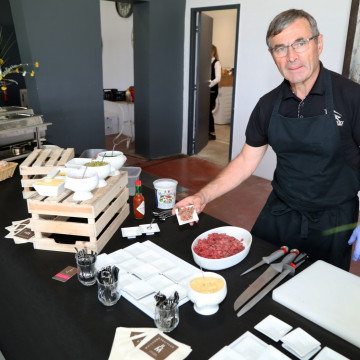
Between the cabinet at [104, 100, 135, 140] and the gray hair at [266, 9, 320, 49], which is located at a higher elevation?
the gray hair at [266, 9, 320, 49]

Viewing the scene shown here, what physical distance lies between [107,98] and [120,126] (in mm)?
795

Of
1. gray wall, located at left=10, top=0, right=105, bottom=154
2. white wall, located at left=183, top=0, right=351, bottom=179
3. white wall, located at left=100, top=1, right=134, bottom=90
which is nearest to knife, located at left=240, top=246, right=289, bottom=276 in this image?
white wall, located at left=183, top=0, right=351, bottom=179

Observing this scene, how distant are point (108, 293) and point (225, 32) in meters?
8.27

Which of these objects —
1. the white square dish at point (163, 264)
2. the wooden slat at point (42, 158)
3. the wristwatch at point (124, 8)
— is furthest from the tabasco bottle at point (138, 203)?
the wristwatch at point (124, 8)

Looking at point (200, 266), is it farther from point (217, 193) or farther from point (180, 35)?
point (180, 35)

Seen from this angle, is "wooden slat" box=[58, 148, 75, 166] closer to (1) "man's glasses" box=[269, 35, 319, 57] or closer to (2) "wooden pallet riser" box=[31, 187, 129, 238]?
(2) "wooden pallet riser" box=[31, 187, 129, 238]

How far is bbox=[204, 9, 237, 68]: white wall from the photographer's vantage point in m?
8.29

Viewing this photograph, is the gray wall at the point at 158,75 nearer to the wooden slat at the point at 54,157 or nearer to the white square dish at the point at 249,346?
the wooden slat at the point at 54,157

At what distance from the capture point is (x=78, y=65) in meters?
4.37

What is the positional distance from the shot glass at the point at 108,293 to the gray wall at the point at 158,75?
4.51 meters

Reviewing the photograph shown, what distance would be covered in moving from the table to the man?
380 millimetres

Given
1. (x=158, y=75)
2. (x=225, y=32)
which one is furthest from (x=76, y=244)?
(x=225, y=32)

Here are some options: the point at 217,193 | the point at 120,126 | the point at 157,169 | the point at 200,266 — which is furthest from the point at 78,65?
the point at 200,266

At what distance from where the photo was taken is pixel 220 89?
318 inches
